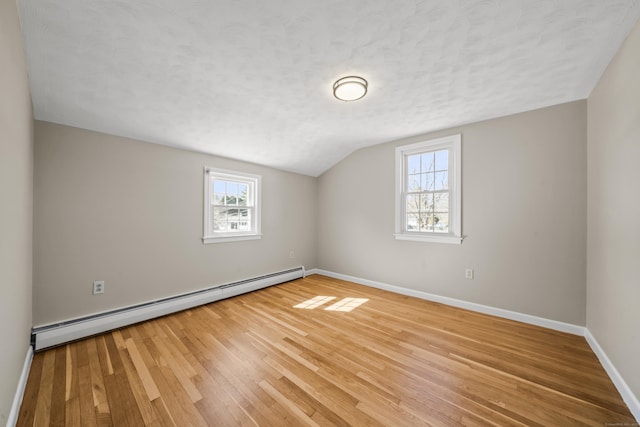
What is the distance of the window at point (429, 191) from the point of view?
3078mm

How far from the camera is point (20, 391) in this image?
1.48 meters

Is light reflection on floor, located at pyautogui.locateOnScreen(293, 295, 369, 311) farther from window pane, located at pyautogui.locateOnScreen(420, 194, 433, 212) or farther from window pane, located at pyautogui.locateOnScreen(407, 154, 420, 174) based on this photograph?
window pane, located at pyautogui.locateOnScreen(407, 154, 420, 174)

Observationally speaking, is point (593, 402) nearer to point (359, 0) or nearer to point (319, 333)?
point (319, 333)

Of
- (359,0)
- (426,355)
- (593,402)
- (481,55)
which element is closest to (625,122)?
(481,55)

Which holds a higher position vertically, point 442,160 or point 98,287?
point 442,160

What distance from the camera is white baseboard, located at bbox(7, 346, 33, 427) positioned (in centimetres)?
126

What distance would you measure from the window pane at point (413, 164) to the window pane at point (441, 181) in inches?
11.8

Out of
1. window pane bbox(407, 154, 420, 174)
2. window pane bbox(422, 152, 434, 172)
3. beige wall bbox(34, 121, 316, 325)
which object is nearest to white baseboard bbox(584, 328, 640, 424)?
window pane bbox(422, 152, 434, 172)

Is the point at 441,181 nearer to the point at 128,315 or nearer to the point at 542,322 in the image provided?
the point at 542,322

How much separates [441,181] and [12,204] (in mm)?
3943

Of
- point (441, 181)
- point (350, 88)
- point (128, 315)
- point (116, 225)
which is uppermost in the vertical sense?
point (350, 88)

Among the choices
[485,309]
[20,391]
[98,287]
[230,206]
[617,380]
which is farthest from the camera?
[230,206]

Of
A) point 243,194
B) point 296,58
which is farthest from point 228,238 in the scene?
point 296,58

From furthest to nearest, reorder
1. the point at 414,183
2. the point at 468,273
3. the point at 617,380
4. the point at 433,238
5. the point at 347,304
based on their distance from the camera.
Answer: the point at 414,183, the point at 433,238, the point at 347,304, the point at 468,273, the point at 617,380
